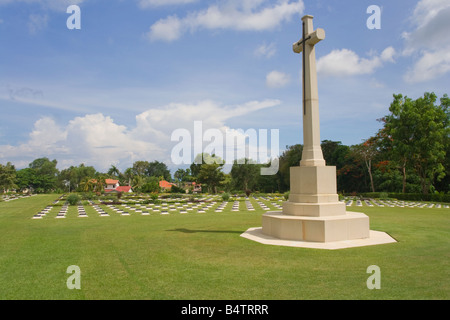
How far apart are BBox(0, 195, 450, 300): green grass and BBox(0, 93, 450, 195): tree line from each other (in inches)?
732

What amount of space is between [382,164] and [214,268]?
27869 millimetres

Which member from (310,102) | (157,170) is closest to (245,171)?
(310,102)

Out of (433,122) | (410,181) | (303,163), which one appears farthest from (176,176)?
(303,163)

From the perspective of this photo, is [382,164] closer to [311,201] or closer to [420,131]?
[420,131]

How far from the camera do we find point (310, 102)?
778 centimetres

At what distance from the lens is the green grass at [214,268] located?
352cm

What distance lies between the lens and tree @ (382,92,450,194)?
22094mm

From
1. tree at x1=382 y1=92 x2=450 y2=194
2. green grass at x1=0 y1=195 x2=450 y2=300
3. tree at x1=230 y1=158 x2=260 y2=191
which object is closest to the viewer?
green grass at x1=0 y1=195 x2=450 y2=300

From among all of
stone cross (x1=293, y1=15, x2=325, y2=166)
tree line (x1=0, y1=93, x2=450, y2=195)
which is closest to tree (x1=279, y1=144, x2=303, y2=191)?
tree line (x1=0, y1=93, x2=450, y2=195)

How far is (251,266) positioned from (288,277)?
2.42ft

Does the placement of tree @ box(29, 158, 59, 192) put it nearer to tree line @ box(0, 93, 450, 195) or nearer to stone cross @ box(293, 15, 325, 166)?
tree line @ box(0, 93, 450, 195)
